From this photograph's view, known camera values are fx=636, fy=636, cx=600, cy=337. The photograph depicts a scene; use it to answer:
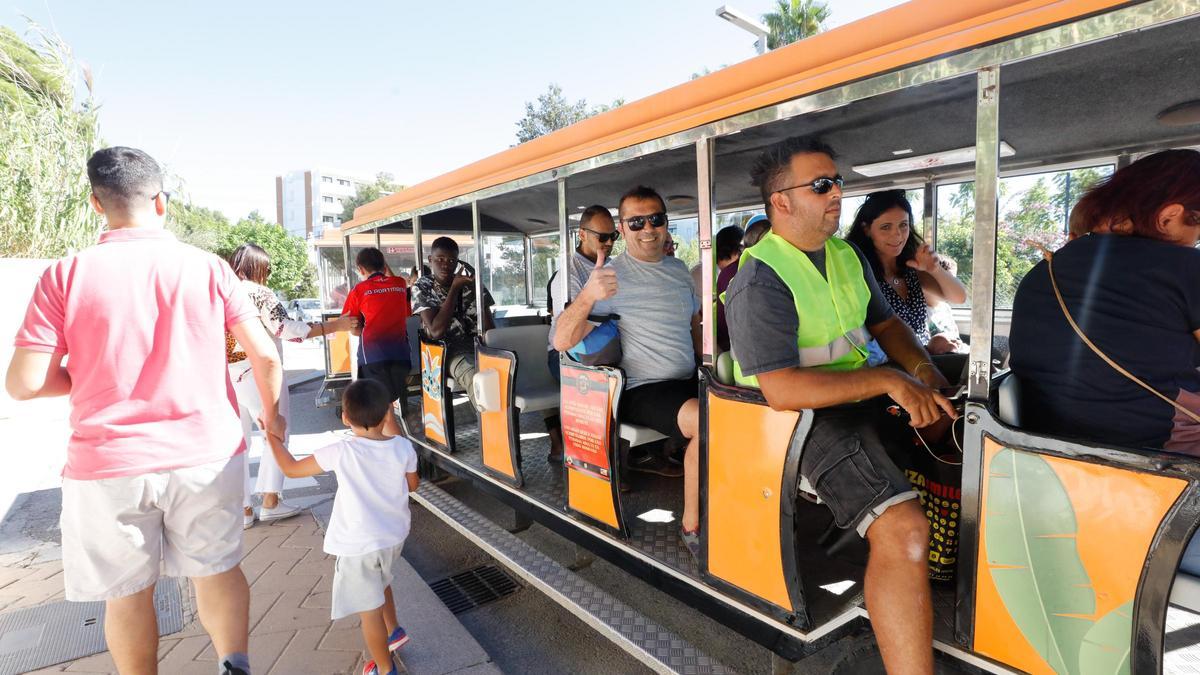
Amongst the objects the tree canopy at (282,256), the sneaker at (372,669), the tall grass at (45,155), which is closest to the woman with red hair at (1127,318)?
the sneaker at (372,669)

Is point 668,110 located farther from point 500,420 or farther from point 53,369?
point 53,369

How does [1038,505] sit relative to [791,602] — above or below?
above

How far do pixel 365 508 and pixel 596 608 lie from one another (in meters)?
0.97

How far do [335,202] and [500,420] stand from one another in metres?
79.4

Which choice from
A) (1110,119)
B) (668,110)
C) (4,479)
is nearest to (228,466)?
(668,110)

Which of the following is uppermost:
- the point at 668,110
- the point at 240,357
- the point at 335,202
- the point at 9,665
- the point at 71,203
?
the point at 335,202

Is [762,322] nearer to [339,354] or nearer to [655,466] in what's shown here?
[655,466]

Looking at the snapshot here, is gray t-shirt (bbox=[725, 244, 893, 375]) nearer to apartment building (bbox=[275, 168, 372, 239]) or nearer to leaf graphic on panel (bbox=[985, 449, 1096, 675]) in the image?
leaf graphic on panel (bbox=[985, 449, 1096, 675])

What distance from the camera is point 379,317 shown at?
481 cm

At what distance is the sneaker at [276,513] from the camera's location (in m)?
4.12

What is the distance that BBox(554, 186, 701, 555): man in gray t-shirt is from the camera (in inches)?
109

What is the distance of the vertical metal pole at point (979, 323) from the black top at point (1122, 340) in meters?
0.27

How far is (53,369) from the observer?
6.52 feet

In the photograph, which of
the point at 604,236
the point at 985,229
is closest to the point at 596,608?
the point at 604,236
